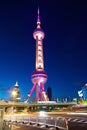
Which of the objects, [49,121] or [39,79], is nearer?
[49,121]

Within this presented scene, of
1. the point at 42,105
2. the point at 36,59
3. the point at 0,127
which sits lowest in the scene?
the point at 0,127

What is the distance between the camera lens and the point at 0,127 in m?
19.4

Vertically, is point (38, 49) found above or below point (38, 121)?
above

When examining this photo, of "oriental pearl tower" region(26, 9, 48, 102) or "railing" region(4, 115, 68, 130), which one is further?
"oriental pearl tower" region(26, 9, 48, 102)

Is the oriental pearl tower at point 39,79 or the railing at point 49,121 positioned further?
the oriental pearl tower at point 39,79

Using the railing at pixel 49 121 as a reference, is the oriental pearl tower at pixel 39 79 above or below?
above

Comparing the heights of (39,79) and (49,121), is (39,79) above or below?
above

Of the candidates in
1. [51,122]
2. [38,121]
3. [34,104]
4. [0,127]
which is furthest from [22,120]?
[34,104]

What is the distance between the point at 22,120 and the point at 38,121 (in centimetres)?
593

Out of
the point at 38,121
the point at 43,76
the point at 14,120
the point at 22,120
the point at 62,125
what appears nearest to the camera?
the point at 62,125

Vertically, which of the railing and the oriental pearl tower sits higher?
the oriental pearl tower

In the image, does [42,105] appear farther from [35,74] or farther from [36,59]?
[36,59]

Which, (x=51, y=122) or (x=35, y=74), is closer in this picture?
(x=51, y=122)

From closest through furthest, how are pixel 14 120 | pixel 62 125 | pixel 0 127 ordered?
pixel 0 127
pixel 62 125
pixel 14 120
